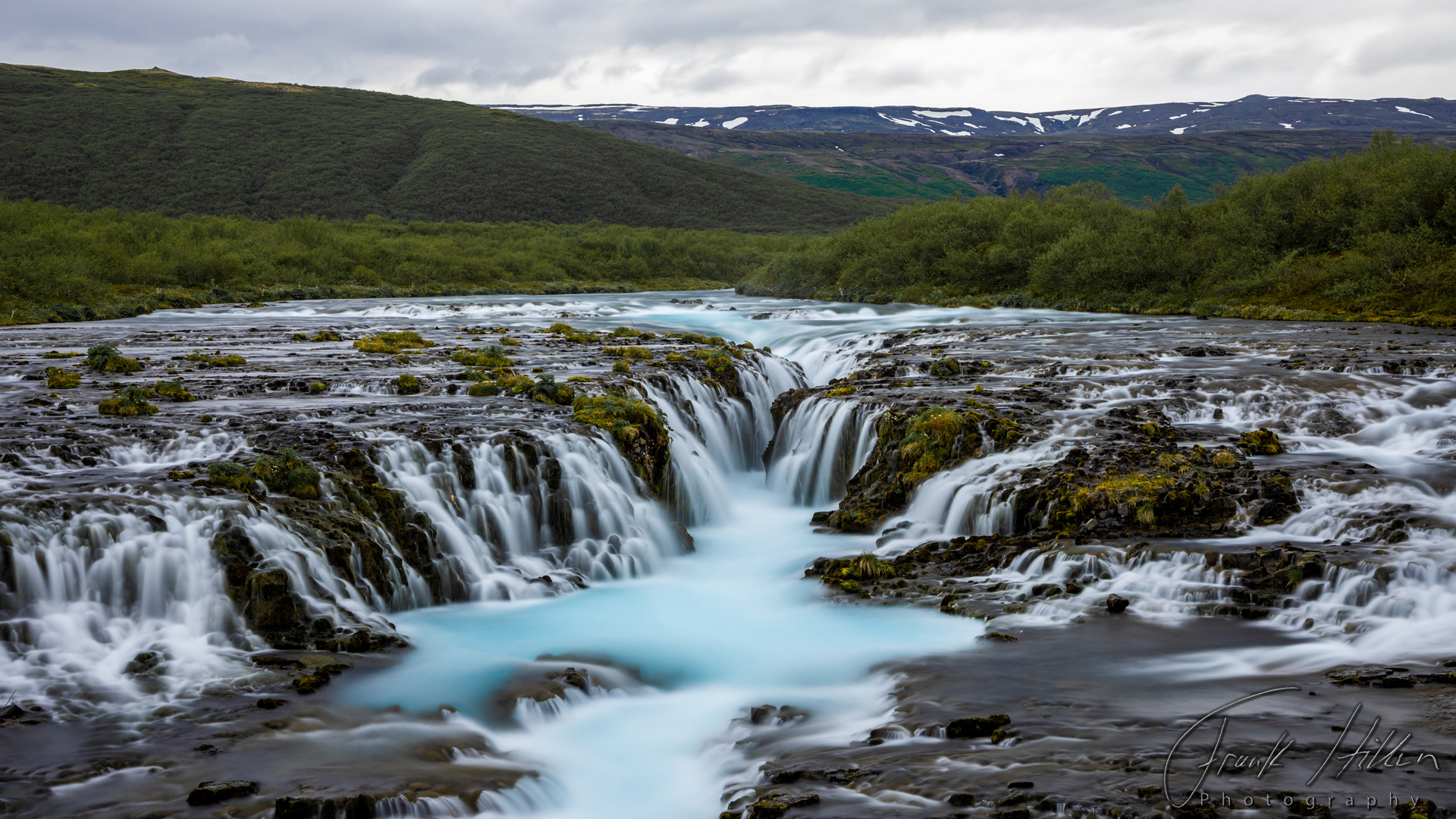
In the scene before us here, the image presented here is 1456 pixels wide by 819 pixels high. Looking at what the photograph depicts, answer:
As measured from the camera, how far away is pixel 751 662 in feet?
35.3

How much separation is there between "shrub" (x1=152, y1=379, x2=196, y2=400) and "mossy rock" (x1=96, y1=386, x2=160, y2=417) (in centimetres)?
122

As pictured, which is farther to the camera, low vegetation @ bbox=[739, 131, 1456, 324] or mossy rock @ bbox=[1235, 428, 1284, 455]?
low vegetation @ bbox=[739, 131, 1456, 324]

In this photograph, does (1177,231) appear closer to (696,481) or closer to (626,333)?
(626,333)

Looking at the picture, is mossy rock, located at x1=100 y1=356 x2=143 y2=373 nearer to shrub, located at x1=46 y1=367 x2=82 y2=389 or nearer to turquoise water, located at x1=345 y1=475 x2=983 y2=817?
shrub, located at x1=46 y1=367 x2=82 y2=389

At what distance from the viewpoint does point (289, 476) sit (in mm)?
12180

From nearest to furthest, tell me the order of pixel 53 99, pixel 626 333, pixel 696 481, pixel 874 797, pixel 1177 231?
pixel 874 797
pixel 696 481
pixel 626 333
pixel 1177 231
pixel 53 99

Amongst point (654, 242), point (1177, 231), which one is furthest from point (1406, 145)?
point (654, 242)

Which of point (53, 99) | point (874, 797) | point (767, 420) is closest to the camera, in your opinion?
point (874, 797)

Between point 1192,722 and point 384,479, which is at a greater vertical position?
point 384,479

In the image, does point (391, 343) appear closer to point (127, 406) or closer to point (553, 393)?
point (553, 393)

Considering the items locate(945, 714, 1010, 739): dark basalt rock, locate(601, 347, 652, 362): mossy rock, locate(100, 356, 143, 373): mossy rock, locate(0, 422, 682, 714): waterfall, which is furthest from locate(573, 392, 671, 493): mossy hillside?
locate(100, 356, 143, 373): mossy rock

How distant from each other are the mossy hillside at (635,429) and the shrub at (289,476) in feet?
16.4

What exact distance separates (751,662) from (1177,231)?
1568 inches

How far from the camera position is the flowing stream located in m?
7.68
